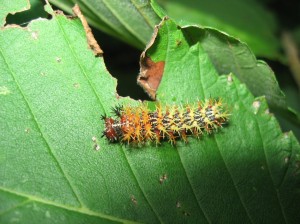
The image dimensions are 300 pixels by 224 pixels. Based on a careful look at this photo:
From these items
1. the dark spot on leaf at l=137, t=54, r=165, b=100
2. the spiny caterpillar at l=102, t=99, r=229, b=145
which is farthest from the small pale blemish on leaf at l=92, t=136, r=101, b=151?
the dark spot on leaf at l=137, t=54, r=165, b=100

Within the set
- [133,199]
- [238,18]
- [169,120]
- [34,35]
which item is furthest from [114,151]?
[238,18]

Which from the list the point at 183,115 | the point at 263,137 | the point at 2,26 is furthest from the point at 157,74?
the point at 2,26

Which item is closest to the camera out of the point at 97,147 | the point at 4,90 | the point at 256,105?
the point at 4,90

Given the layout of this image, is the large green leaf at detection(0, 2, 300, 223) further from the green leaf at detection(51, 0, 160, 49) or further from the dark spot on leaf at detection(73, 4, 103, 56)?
the green leaf at detection(51, 0, 160, 49)

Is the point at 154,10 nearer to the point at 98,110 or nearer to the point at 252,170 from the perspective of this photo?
the point at 98,110

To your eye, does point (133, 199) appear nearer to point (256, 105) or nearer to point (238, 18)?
point (256, 105)
